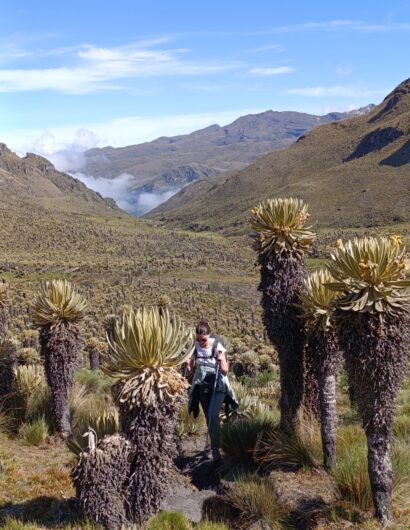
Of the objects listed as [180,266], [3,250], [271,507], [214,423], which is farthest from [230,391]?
[3,250]

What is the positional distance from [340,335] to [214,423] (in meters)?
2.60

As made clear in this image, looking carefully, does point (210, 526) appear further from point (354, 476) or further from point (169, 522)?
point (354, 476)

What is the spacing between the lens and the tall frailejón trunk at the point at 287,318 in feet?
22.9

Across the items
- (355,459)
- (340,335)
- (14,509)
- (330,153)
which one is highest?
(330,153)

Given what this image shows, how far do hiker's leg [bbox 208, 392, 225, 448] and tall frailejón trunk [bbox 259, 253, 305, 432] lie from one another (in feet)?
2.82

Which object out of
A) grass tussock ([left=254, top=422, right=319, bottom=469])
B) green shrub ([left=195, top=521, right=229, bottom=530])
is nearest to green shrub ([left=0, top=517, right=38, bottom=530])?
green shrub ([left=195, top=521, right=229, bottom=530])

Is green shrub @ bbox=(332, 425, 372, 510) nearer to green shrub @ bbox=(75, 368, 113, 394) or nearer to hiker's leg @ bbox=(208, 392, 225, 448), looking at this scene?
hiker's leg @ bbox=(208, 392, 225, 448)

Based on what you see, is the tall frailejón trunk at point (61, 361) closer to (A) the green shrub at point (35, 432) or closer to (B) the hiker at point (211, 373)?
(A) the green shrub at point (35, 432)

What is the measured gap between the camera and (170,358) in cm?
574

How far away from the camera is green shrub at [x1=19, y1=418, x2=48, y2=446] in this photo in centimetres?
843

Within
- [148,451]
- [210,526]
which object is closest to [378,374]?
[210,526]

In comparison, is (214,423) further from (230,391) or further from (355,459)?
(355,459)

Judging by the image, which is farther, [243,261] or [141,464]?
[243,261]

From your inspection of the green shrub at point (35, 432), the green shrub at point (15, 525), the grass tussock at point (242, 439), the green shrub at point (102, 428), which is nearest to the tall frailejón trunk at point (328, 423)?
the grass tussock at point (242, 439)
